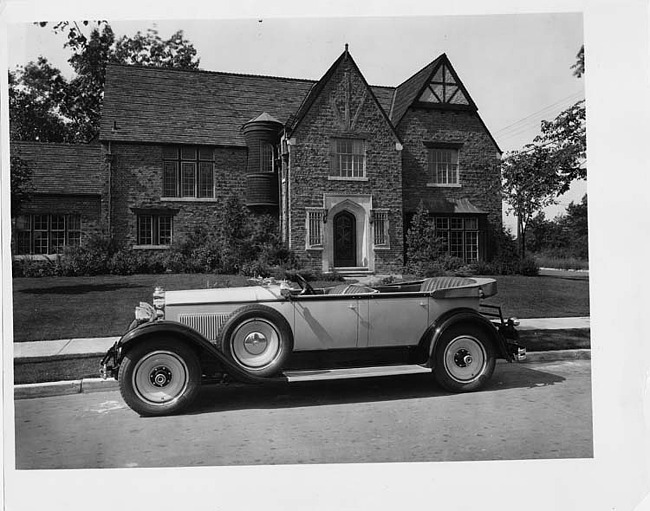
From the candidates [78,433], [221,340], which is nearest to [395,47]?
[221,340]

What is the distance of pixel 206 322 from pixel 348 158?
3.77 metres

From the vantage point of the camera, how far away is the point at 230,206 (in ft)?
23.7

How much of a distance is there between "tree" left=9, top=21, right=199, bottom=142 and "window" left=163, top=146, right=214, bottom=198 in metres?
1.17

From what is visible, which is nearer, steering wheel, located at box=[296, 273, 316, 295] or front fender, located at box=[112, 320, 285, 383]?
front fender, located at box=[112, 320, 285, 383]

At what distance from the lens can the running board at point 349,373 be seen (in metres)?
4.88

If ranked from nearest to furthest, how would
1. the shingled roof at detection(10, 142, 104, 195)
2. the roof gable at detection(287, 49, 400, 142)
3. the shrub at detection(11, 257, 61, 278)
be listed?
the shrub at detection(11, 257, 61, 278) → the shingled roof at detection(10, 142, 104, 195) → the roof gable at detection(287, 49, 400, 142)

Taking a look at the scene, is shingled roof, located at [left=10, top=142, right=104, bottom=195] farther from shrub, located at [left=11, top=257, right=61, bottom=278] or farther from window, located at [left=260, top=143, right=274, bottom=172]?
window, located at [left=260, top=143, right=274, bottom=172]

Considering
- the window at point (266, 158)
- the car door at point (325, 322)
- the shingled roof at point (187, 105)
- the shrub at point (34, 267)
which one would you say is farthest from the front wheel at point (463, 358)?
the shrub at point (34, 267)

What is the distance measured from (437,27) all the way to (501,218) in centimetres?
303

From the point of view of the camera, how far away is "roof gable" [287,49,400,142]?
6266 mm

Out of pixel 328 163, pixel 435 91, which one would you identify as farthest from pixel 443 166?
pixel 328 163

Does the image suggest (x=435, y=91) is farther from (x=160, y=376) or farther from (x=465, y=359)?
(x=160, y=376)

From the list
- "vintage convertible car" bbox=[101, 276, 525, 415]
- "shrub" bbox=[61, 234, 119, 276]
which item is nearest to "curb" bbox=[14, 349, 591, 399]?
"vintage convertible car" bbox=[101, 276, 525, 415]

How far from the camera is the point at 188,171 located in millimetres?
7434
